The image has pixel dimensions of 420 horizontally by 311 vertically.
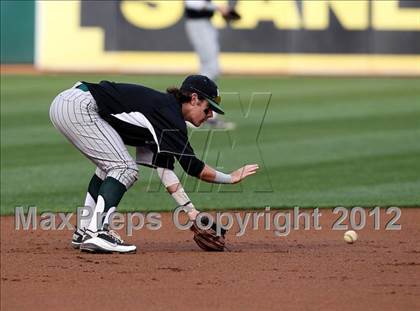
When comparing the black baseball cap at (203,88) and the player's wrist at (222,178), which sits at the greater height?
the black baseball cap at (203,88)

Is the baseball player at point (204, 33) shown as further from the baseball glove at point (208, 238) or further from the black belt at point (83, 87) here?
the baseball glove at point (208, 238)

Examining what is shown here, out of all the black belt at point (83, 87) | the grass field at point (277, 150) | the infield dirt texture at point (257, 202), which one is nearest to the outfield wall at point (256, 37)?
the grass field at point (277, 150)

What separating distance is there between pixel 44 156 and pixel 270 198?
346 centimetres

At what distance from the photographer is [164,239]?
27.9 ft

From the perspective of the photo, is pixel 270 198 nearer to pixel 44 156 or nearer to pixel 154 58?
pixel 44 156

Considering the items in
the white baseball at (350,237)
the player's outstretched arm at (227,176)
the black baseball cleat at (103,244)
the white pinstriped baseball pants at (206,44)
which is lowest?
the white pinstriped baseball pants at (206,44)

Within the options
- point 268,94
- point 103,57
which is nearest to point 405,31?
point 268,94

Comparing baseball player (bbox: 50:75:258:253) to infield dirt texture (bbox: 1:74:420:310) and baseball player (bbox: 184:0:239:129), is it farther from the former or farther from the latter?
baseball player (bbox: 184:0:239:129)

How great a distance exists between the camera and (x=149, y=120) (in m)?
7.34

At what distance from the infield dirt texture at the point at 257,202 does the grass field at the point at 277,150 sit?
0.02 meters

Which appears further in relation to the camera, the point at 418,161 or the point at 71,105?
the point at 418,161

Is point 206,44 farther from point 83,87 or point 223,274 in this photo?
point 223,274

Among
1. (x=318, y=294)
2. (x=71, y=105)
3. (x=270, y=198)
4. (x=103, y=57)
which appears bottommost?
(x=103, y=57)

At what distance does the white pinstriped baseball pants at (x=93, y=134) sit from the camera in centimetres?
751
